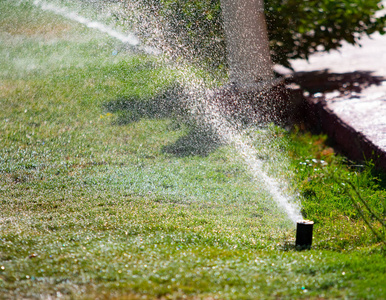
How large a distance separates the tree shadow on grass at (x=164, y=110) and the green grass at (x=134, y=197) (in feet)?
0.07

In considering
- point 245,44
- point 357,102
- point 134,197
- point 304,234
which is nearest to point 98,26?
point 245,44

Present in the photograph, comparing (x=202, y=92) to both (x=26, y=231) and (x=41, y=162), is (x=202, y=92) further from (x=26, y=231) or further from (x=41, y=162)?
(x=26, y=231)

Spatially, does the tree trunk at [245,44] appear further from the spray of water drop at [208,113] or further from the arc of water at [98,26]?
the arc of water at [98,26]

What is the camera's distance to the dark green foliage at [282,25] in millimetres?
5230

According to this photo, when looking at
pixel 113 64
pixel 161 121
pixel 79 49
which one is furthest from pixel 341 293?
pixel 79 49

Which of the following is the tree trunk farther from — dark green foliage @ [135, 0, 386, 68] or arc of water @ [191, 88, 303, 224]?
arc of water @ [191, 88, 303, 224]

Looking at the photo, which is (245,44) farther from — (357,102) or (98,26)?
(98,26)

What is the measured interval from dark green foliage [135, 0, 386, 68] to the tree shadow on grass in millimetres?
488

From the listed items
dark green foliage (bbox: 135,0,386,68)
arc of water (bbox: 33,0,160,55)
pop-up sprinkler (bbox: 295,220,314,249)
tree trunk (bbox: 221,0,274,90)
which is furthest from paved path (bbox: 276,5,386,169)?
arc of water (bbox: 33,0,160,55)

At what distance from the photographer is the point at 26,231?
2801mm

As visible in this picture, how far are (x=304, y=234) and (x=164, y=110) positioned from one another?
2.73 meters

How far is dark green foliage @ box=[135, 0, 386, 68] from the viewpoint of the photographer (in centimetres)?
523

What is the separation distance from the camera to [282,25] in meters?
6.25

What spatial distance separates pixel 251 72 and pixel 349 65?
2374mm
